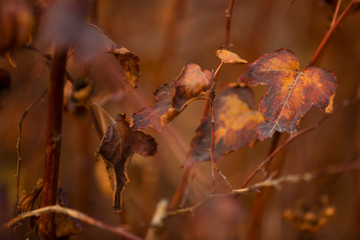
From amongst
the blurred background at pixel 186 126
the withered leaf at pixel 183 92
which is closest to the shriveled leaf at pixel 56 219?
the withered leaf at pixel 183 92

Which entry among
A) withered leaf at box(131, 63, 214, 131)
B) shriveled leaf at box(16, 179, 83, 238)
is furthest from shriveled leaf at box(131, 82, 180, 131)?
shriveled leaf at box(16, 179, 83, 238)

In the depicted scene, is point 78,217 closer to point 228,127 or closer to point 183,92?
point 183,92

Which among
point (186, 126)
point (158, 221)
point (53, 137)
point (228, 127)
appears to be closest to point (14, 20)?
point (53, 137)

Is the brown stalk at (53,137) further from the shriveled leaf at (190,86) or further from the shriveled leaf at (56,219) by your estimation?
the shriveled leaf at (190,86)

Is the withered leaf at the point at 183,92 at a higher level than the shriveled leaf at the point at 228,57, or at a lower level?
lower

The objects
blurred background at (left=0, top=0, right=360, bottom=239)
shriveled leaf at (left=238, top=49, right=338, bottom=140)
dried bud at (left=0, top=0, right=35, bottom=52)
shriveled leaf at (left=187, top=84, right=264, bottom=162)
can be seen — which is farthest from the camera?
blurred background at (left=0, top=0, right=360, bottom=239)

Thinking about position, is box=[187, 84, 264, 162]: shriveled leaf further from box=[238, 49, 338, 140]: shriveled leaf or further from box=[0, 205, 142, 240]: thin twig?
box=[0, 205, 142, 240]: thin twig

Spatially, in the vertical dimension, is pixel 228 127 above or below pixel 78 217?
above
